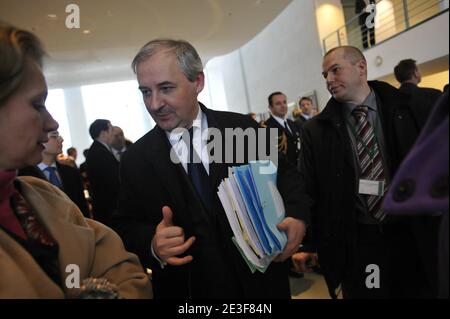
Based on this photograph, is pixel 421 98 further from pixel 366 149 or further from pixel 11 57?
pixel 11 57

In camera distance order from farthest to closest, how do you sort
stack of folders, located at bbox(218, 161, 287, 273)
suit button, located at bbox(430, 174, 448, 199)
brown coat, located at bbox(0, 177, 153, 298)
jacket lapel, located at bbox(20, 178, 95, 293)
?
stack of folders, located at bbox(218, 161, 287, 273), jacket lapel, located at bbox(20, 178, 95, 293), brown coat, located at bbox(0, 177, 153, 298), suit button, located at bbox(430, 174, 448, 199)

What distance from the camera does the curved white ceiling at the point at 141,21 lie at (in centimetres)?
109

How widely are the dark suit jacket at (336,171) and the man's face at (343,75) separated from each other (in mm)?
72

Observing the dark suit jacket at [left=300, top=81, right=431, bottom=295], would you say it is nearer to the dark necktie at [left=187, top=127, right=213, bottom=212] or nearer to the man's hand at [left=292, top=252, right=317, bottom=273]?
the man's hand at [left=292, top=252, right=317, bottom=273]

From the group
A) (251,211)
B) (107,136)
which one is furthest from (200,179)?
(107,136)

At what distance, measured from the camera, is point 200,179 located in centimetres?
104

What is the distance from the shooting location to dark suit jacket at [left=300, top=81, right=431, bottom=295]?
917 mm

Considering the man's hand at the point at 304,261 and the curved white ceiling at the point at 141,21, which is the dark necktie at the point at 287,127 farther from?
the man's hand at the point at 304,261

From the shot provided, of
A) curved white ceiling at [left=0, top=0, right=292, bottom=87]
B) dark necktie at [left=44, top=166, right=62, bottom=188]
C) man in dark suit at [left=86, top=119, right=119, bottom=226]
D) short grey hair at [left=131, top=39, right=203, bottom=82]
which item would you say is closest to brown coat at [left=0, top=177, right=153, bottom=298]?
short grey hair at [left=131, top=39, right=203, bottom=82]

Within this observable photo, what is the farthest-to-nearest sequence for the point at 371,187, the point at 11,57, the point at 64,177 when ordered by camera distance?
the point at 64,177, the point at 371,187, the point at 11,57

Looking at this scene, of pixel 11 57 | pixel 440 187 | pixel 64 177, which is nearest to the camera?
pixel 440 187

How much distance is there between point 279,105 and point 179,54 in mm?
419

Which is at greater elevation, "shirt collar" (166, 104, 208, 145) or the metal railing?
the metal railing

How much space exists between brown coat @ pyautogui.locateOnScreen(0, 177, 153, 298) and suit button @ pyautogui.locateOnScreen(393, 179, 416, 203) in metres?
0.58
